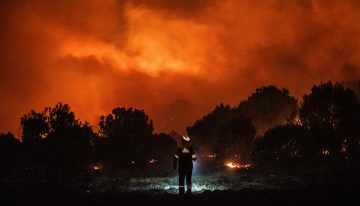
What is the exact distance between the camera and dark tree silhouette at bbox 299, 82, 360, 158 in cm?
4416

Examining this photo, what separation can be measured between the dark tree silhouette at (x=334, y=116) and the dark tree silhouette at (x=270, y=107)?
2721 cm

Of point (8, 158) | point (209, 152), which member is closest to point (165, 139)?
point (209, 152)

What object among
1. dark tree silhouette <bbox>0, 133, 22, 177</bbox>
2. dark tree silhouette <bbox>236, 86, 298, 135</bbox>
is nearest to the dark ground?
dark tree silhouette <bbox>0, 133, 22, 177</bbox>

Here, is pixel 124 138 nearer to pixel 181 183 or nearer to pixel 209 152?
pixel 209 152

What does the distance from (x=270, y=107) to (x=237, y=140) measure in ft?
80.8

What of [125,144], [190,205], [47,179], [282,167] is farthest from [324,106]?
[190,205]

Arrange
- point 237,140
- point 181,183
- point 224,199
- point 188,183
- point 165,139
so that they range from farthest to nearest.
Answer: point 165,139 → point 237,140 → point 181,183 → point 188,183 → point 224,199

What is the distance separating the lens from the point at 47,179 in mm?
27922

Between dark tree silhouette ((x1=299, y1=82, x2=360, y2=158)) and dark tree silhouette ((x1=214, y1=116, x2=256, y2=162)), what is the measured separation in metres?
8.95

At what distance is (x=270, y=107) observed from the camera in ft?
260

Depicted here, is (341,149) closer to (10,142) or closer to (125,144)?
(125,144)

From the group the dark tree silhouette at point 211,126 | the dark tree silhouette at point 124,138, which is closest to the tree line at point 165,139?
the dark tree silhouette at point 124,138

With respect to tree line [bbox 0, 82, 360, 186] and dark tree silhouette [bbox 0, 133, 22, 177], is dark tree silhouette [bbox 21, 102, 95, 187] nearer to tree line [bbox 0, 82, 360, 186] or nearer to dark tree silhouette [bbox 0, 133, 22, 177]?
tree line [bbox 0, 82, 360, 186]

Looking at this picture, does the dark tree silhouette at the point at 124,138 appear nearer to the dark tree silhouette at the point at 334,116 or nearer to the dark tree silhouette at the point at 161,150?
the dark tree silhouette at the point at 161,150
